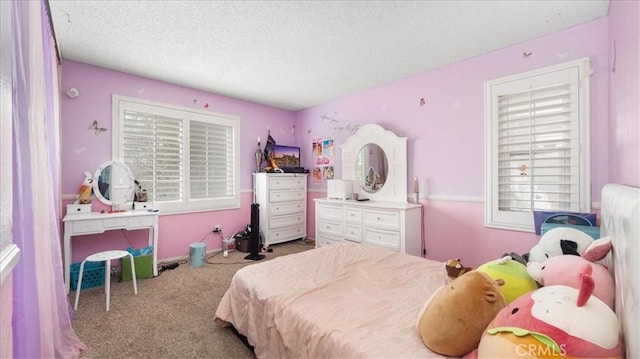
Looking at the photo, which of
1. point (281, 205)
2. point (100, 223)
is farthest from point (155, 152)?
point (281, 205)

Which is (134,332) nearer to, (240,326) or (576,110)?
(240,326)

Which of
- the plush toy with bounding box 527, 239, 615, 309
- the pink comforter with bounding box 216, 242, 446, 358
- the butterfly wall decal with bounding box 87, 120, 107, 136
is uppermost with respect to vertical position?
the butterfly wall decal with bounding box 87, 120, 107, 136

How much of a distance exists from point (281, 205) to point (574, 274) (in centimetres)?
374

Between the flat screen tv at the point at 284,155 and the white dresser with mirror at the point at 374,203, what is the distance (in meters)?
1.01

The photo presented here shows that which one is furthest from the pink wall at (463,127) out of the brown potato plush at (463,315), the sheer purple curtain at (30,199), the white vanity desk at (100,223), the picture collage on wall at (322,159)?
the sheer purple curtain at (30,199)

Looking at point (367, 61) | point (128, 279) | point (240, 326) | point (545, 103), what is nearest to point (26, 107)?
point (240, 326)

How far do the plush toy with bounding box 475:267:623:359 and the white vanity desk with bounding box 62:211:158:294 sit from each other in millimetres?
3240

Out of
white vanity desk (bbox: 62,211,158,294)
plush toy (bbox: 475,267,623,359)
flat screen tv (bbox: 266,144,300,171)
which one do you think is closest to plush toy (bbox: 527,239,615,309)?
plush toy (bbox: 475,267,623,359)

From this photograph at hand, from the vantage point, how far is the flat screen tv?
4539 mm

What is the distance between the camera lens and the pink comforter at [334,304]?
1.15 meters

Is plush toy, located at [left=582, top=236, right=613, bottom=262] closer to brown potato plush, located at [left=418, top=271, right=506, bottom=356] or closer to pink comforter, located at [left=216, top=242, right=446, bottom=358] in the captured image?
brown potato plush, located at [left=418, top=271, right=506, bottom=356]

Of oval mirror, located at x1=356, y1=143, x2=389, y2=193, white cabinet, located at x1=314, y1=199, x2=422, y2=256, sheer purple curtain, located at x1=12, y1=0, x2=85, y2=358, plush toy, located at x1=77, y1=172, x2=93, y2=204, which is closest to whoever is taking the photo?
sheer purple curtain, located at x1=12, y1=0, x2=85, y2=358

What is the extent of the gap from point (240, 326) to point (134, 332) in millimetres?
893

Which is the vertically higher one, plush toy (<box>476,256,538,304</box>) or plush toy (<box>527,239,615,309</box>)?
plush toy (<box>527,239,615,309</box>)
